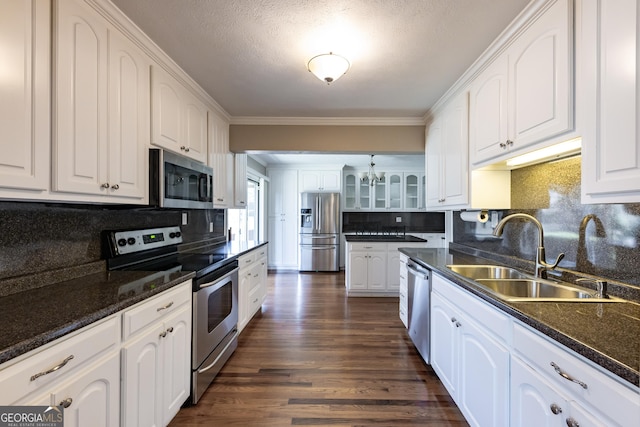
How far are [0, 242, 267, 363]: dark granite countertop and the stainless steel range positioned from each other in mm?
187

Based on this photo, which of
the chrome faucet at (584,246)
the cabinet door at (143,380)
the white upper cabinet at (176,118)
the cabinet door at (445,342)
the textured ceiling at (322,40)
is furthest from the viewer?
the white upper cabinet at (176,118)

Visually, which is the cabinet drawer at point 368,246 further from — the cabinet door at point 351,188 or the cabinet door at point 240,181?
the cabinet door at point 351,188

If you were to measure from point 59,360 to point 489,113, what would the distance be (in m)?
2.54

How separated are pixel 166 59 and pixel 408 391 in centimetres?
296

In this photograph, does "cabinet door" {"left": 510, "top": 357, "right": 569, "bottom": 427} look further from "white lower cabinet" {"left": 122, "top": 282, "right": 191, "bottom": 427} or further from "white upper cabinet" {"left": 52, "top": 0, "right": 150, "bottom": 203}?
"white upper cabinet" {"left": 52, "top": 0, "right": 150, "bottom": 203}

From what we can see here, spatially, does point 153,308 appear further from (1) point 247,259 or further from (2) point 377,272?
(2) point 377,272

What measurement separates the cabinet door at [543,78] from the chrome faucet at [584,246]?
1.67 feet

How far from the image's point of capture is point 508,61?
1.73m

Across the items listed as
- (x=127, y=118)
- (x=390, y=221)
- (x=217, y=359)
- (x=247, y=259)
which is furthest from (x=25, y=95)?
(x=390, y=221)

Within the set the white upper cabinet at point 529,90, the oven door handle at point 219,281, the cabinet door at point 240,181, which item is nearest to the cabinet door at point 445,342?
the white upper cabinet at point 529,90

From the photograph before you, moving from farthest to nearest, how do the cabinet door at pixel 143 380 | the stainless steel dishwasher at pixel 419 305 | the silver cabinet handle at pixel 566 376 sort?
the stainless steel dishwasher at pixel 419 305
the cabinet door at pixel 143 380
the silver cabinet handle at pixel 566 376

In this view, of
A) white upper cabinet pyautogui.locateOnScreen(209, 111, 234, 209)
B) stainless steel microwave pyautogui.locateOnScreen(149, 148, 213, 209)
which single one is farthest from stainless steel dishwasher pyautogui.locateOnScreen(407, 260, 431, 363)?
white upper cabinet pyautogui.locateOnScreen(209, 111, 234, 209)

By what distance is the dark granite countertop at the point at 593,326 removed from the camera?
2.41 ft

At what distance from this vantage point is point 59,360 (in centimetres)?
91
